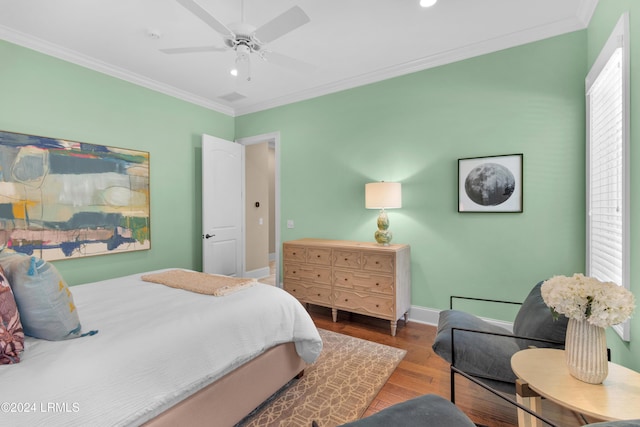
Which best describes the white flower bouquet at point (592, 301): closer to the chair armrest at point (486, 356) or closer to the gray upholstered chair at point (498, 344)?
the gray upholstered chair at point (498, 344)

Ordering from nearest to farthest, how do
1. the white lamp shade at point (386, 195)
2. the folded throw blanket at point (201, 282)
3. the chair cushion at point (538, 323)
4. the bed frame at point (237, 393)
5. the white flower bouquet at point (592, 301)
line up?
the white flower bouquet at point (592, 301) < the bed frame at point (237, 393) < the chair cushion at point (538, 323) < the folded throw blanket at point (201, 282) < the white lamp shade at point (386, 195)

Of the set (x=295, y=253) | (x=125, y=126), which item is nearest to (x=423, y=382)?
(x=295, y=253)

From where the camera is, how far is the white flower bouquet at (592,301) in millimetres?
1063

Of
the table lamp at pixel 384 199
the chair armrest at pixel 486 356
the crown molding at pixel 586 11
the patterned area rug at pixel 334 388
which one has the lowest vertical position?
the patterned area rug at pixel 334 388

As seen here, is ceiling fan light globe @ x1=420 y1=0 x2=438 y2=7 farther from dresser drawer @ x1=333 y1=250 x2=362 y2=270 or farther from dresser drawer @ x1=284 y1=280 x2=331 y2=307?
dresser drawer @ x1=284 y1=280 x2=331 y2=307

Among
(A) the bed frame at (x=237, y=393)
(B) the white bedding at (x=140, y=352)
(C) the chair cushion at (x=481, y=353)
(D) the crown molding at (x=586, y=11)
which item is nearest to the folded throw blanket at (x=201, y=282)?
(B) the white bedding at (x=140, y=352)

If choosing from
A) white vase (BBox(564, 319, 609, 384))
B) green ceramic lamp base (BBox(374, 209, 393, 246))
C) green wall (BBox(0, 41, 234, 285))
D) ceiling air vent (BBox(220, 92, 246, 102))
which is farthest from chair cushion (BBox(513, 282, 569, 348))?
ceiling air vent (BBox(220, 92, 246, 102))

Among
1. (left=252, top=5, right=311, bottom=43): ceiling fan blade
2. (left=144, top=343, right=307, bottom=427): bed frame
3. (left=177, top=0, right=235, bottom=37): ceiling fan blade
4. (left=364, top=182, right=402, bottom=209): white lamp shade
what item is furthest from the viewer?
(left=364, top=182, right=402, bottom=209): white lamp shade

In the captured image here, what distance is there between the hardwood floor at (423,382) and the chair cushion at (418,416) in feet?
3.00

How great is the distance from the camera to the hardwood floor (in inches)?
67.9

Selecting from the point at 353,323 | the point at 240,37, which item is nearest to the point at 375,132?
the point at 240,37

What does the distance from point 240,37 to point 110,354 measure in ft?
6.50

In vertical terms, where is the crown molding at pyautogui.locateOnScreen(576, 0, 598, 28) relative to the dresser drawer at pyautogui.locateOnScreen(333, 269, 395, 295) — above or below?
above

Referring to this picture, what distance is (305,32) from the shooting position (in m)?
2.54
